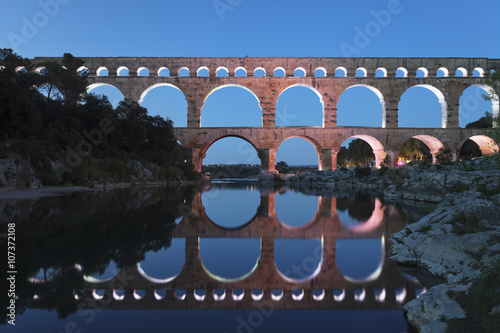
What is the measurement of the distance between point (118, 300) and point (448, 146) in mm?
35384

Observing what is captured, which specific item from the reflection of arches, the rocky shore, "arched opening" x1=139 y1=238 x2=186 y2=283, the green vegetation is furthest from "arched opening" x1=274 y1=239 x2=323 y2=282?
the green vegetation

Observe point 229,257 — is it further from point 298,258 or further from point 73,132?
point 73,132

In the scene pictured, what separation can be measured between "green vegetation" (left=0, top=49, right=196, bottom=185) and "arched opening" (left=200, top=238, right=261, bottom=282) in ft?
45.0

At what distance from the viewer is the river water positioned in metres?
2.90

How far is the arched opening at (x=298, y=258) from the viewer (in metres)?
4.16

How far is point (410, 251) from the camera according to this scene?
495cm

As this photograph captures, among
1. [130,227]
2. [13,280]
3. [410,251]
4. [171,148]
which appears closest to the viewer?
[13,280]

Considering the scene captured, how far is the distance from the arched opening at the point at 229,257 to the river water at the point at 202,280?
15 mm

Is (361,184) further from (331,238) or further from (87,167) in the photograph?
(331,238)

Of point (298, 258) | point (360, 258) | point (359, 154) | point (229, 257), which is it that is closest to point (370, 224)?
point (360, 258)

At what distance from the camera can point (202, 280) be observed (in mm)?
3869

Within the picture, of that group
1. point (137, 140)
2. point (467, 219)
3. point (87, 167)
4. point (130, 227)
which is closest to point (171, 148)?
point (137, 140)

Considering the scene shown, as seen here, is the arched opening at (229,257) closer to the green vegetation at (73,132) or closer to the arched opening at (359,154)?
the green vegetation at (73,132)

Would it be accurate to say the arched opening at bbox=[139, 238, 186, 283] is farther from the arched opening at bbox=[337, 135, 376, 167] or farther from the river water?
the arched opening at bbox=[337, 135, 376, 167]
